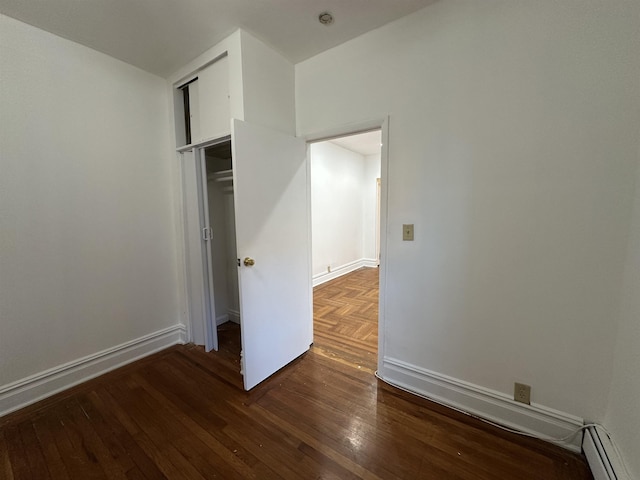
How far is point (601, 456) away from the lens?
45.4 inches

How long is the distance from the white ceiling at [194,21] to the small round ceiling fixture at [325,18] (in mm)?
27

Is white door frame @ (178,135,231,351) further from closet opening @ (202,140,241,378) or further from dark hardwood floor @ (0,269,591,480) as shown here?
dark hardwood floor @ (0,269,591,480)

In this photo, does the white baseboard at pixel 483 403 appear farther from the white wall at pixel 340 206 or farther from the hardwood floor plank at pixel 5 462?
the white wall at pixel 340 206

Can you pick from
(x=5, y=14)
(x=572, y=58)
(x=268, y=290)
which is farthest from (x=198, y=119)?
(x=572, y=58)

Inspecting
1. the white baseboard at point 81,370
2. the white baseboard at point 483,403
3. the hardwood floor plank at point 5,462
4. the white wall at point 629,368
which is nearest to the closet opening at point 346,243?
the white baseboard at point 483,403

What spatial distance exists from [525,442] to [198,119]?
10.8 feet

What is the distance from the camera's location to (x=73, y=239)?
6.17 ft

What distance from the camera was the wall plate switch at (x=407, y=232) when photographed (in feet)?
5.63

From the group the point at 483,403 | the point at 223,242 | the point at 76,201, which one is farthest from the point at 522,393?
the point at 76,201

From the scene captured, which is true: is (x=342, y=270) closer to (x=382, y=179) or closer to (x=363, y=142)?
(x=363, y=142)

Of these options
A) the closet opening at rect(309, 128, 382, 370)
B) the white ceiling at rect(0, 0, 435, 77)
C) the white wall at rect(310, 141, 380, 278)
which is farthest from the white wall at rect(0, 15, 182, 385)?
the white wall at rect(310, 141, 380, 278)

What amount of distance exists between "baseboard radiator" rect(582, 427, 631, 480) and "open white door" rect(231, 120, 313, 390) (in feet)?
6.05

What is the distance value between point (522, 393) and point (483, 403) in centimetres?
23

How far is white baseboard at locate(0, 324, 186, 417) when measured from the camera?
1.66m
